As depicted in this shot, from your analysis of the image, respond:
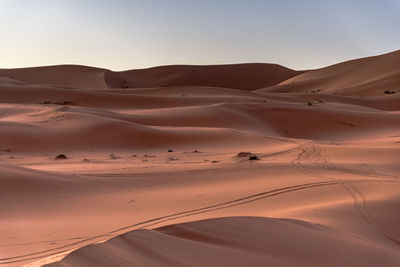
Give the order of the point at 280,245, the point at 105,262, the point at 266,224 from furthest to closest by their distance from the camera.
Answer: the point at 266,224 → the point at 280,245 → the point at 105,262

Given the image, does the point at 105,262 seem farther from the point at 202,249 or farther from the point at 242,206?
the point at 242,206

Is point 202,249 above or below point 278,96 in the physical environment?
below

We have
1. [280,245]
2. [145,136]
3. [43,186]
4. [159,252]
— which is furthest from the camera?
[145,136]

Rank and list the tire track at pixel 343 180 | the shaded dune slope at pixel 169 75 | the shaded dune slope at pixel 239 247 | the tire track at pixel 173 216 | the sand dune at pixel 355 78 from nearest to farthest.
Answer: the shaded dune slope at pixel 239 247, the tire track at pixel 173 216, the tire track at pixel 343 180, the sand dune at pixel 355 78, the shaded dune slope at pixel 169 75

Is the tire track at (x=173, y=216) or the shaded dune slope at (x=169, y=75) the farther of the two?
the shaded dune slope at (x=169, y=75)

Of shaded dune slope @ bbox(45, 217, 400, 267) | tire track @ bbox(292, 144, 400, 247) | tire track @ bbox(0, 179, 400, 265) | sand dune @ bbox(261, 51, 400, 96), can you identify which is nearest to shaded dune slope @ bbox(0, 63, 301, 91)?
sand dune @ bbox(261, 51, 400, 96)

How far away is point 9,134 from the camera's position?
13789 mm

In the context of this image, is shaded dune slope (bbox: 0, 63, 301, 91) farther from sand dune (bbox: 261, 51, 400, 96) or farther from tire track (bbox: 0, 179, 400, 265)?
tire track (bbox: 0, 179, 400, 265)

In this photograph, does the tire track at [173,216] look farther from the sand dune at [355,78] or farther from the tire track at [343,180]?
the sand dune at [355,78]

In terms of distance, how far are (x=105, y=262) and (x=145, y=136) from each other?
1195 cm

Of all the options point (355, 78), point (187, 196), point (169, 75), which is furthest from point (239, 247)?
point (169, 75)

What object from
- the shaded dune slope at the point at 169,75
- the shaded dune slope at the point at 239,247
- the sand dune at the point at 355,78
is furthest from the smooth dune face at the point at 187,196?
the shaded dune slope at the point at 169,75

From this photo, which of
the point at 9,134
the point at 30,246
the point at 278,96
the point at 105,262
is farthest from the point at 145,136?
the point at 278,96

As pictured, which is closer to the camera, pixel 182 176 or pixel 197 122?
pixel 182 176
